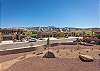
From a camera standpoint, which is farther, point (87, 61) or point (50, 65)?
point (87, 61)

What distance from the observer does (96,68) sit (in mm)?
16641

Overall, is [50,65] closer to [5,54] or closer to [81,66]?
[81,66]

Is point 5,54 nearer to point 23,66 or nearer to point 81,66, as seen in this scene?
point 23,66

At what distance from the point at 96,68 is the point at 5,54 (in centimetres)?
1179

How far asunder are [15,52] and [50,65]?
8.80 m

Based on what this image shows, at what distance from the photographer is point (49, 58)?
832 inches

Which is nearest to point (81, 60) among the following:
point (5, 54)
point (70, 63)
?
point (70, 63)

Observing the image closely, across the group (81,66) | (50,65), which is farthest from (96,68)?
(50,65)

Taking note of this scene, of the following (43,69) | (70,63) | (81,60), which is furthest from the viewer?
(81,60)

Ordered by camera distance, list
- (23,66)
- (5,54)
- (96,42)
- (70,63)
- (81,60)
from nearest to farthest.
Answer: (23,66)
(70,63)
(81,60)
(5,54)
(96,42)

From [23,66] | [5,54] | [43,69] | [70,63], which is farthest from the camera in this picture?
[5,54]

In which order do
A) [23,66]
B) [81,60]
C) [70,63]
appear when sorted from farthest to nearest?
[81,60]
[70,63]
[23,66]

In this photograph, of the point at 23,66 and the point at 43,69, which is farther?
the point at 23,66

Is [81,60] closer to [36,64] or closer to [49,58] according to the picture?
[49,58]
